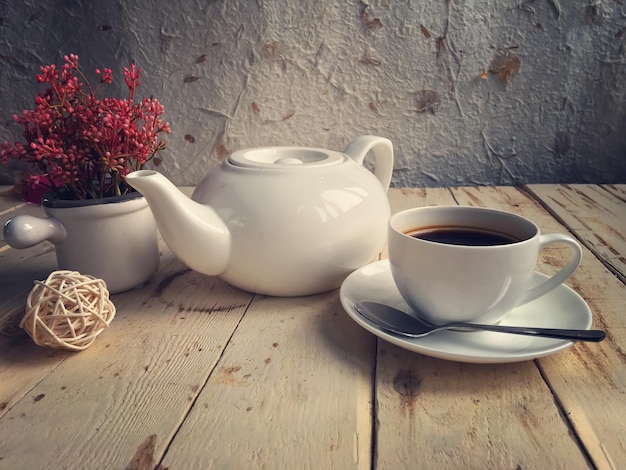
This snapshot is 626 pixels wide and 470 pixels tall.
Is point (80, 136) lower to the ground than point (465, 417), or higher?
higher

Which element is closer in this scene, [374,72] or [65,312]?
[65,312]

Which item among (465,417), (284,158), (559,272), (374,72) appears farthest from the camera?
(374,72)

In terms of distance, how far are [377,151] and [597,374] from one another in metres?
0.40

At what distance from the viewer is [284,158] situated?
2.13 ft

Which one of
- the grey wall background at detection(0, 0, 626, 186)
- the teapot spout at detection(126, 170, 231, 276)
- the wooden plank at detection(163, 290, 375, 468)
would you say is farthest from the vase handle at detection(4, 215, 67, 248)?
the grey wall background at detection(0, 0, 626, 186)

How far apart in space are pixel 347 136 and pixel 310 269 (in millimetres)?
592

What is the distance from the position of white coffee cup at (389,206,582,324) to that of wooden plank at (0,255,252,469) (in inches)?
7.3

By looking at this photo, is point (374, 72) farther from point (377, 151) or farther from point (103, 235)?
point (103, 235)

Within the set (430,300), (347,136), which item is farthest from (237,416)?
(347,136)

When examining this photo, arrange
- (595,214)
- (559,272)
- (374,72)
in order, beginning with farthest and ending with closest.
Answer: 1. (374,72)
2. (595,214)
3. (559,272)

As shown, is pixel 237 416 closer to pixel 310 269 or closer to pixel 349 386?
pixel 349 386

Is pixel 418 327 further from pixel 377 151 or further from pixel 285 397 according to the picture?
pixel 377 151

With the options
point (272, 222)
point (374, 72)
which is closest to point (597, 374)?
point (272, 222)

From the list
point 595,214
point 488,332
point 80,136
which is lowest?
point 595,214
